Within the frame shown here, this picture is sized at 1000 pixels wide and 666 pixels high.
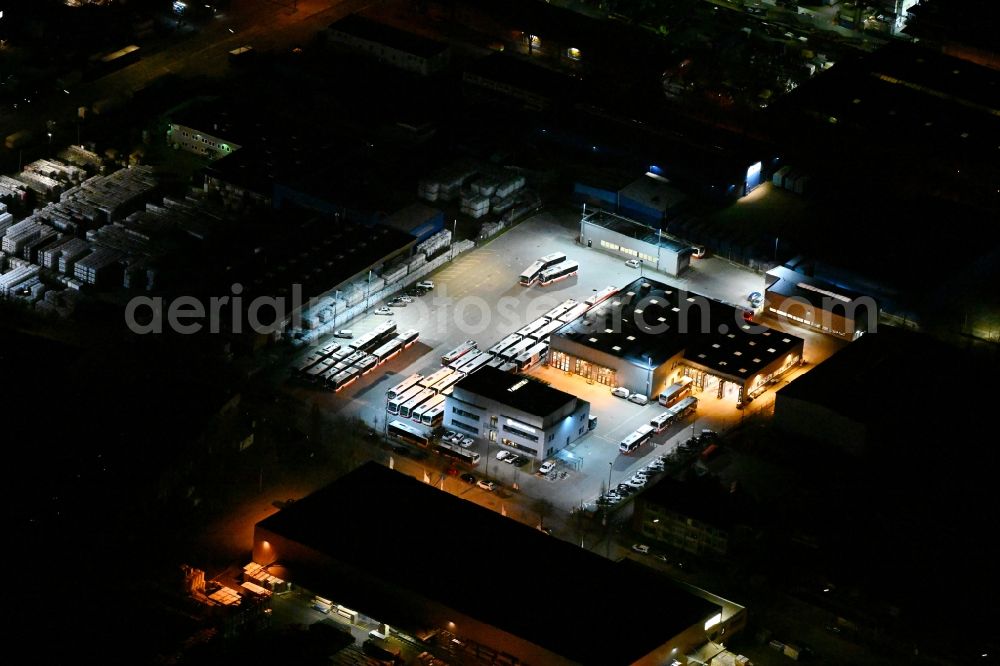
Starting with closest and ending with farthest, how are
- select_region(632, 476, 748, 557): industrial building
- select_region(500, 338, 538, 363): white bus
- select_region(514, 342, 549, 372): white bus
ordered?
select_region(632, 476, 748, 557): industrial building, select_region(514, 342, 549, 372): white bus, select_region(500, 338, 538, 363): white bus

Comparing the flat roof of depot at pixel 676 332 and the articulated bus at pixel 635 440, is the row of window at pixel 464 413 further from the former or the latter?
the flat roof of depot at pixel 676 332

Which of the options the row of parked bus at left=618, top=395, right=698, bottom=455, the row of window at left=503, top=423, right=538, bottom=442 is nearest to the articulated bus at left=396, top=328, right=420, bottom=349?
the row of window at left=503, top=423, right=538, bottom=442

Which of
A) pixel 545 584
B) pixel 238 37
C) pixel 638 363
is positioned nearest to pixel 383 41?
pixel 238 37

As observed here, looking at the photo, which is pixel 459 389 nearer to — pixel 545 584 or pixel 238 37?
pixel 545 584

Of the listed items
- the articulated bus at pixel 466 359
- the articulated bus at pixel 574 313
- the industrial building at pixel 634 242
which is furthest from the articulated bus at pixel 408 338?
the industrial building at pixel 634 242

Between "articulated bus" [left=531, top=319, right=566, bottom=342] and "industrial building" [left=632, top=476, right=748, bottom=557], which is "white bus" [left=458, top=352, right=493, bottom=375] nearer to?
"articulated bus" [left=531, top=319, right=566, bottom=342]

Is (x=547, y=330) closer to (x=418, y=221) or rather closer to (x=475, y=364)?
(x=475, y=364)
